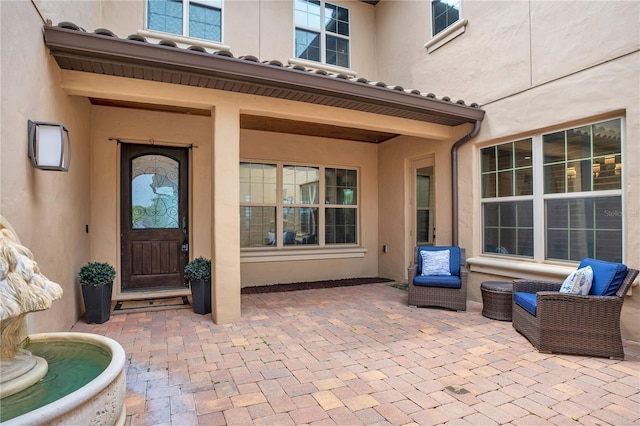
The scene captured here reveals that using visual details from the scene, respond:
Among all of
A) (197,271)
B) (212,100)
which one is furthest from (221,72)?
(197,271)

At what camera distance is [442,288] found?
15.4ft

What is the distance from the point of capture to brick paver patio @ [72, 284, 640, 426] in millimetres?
2258

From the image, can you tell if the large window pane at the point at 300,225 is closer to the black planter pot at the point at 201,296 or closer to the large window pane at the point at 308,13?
the black planter pot at the point at 201,296

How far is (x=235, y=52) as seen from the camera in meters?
5.86

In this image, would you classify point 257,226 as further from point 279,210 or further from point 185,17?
point 185,17

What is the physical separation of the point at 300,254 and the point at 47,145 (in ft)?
14.6

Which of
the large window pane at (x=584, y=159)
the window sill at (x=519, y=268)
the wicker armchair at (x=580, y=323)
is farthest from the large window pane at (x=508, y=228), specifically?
the wicker armchair at (x=580, y=323)

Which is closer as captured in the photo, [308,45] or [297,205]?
[308,45]

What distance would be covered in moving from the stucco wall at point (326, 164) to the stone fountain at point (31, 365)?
4309 millimetres

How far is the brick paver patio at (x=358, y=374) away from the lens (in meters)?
2.26

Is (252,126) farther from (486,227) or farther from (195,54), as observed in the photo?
(486,227)

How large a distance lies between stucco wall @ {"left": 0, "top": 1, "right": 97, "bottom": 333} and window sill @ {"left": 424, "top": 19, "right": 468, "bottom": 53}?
5.17m

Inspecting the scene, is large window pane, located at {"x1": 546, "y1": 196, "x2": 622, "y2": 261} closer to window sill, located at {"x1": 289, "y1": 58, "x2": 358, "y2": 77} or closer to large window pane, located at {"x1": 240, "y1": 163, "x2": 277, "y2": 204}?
window sill, located at {"x1": 289, "y1": 58, "x2": 358, "y2": 77}

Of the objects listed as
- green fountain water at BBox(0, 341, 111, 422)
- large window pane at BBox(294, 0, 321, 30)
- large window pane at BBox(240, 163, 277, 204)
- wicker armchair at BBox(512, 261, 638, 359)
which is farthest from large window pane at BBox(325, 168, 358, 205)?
green fountain water at BBox(0, 341, 111, 422)
